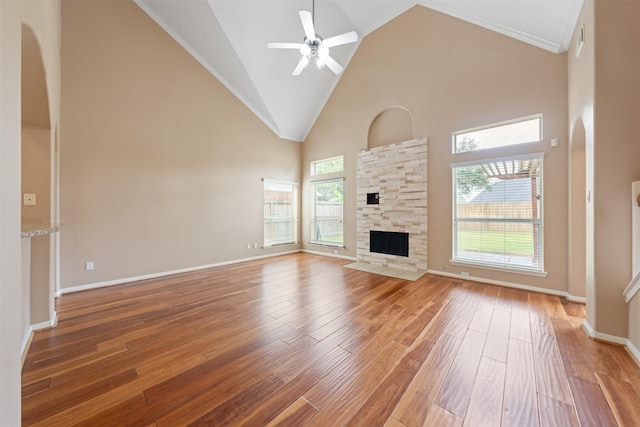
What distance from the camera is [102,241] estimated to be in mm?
3945

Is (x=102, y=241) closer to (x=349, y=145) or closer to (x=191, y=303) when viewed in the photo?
(x=191, y=303)

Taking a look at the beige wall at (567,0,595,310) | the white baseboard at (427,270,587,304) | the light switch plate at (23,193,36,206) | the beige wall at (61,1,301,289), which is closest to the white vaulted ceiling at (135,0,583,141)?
the beige wall at (61,1,301,289)

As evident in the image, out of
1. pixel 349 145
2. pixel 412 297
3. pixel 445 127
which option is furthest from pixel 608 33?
pixel 349 145

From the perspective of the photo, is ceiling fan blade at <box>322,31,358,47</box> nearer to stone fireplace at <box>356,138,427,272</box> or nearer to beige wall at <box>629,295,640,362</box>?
stone fireplace at <box>356,138,427,272</box>

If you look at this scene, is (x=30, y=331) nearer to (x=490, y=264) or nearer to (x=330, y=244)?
(x=330, y=244)

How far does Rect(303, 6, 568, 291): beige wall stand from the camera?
3.59 meters

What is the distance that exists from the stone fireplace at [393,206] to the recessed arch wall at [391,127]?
240 mm

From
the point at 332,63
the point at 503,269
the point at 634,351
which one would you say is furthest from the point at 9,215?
the point at 503,269

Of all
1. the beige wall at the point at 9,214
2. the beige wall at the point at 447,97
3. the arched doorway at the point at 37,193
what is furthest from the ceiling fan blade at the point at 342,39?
the arched doorway at the point at 37,193

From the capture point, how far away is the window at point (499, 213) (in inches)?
149

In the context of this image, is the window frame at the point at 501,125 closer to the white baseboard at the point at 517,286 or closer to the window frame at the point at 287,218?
the white baseboard at the point at 517,286

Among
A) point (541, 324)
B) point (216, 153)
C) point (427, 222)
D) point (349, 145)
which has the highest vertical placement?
point (349, 145)

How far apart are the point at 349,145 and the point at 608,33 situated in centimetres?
428

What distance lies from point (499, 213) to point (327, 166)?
4126 mm
